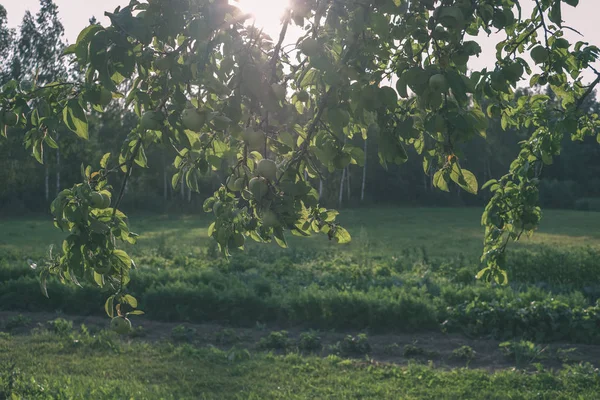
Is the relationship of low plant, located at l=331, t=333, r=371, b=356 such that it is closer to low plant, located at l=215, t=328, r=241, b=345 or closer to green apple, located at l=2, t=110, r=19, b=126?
low plant, located at l=215, t=328, r=241, b=345

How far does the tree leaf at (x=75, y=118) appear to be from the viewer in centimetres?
181

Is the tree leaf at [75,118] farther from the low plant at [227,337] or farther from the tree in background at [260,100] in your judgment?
the low plant at [227,337]

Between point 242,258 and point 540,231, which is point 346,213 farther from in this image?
point 242,258

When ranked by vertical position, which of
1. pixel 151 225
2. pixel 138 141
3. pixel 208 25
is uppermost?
pixel 208 25

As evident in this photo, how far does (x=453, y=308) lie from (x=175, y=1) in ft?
21.1

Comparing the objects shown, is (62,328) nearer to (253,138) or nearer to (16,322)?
(16,322)

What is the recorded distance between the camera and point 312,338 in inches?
261

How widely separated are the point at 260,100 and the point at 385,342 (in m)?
5.66

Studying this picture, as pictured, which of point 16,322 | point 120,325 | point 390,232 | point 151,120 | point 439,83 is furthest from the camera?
point 390,232

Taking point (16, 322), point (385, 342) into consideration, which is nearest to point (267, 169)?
point (385, 342)

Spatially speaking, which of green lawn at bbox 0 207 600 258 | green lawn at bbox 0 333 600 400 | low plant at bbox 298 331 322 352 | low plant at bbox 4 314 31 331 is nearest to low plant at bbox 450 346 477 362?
green lawn at bbox 0 333 600 400

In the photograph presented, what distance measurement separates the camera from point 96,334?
6.92m

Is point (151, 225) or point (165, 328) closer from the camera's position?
point (165, 328)

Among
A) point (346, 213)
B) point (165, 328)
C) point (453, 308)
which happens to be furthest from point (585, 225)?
point (165, 328)
